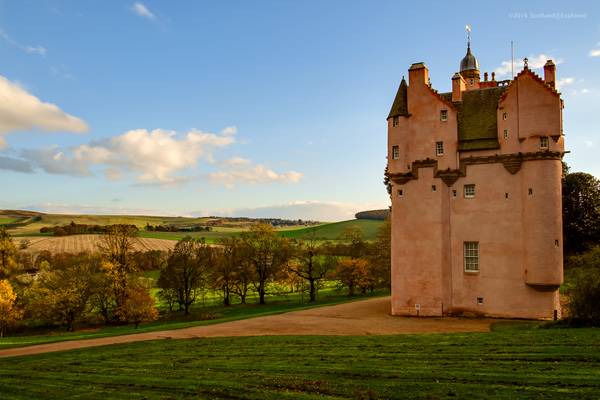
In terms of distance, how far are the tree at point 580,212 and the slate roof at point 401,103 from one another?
76.0 ft

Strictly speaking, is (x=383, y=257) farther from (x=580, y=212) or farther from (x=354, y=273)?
(x=580, y=212)

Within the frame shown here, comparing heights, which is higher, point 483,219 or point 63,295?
point 483,219

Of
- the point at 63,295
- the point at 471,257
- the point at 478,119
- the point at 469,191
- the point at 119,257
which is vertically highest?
the point at 478,119

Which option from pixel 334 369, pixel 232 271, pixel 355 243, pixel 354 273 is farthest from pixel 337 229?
pixel 334 369

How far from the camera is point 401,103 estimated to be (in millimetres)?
35719

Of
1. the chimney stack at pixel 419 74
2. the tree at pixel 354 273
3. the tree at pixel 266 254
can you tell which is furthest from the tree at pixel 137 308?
the chimney stack at pixel 419 74

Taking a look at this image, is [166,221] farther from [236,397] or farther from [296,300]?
[236,397]

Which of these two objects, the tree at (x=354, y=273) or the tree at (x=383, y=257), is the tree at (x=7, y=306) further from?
the tree at (x=383, y=257)

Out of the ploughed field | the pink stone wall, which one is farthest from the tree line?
the pink stone wall

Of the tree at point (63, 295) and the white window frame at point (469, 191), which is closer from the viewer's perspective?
the white window frame at point (469, 191)

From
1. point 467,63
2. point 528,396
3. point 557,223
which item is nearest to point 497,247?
point 557,223

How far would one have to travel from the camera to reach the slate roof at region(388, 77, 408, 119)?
116 feet

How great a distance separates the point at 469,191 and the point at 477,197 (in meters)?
0.76

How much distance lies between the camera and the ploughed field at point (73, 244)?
90.9 meters
